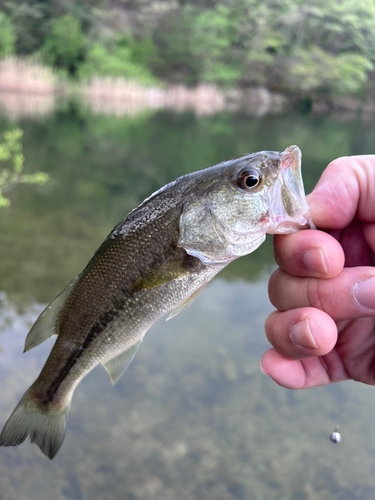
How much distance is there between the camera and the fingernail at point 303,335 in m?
1.55

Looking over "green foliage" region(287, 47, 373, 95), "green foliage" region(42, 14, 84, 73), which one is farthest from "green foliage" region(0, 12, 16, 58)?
"green foliage" region(287, 47, 373, 95)

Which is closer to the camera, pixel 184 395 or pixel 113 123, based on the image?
pixel 184 395

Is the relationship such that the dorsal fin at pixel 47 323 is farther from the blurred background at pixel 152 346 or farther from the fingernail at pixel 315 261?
the blurred background at pixel 152 346

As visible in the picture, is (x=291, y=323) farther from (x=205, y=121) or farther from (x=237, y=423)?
(x=205, y=121)

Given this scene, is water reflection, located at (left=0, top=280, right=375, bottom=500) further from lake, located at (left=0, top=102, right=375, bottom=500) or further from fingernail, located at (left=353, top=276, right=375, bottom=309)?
fingernail, located at (left=353, top=276, right=375, bottom=309)

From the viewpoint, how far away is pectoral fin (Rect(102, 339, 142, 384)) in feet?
5.98

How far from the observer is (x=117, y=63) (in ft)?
90.4

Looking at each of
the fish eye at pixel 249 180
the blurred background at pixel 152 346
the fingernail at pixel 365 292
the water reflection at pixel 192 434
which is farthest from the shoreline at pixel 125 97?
the fingernail at pixel 365 292

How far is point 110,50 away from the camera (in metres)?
30.0

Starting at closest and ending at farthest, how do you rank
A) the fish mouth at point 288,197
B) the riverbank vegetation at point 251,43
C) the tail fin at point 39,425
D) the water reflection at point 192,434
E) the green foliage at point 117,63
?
the fish mouth at point 288,197 → the tail fin at point 39,425 → the water reflection at point 192,434 → the green foliage at point 117,63 → the riverbank vegetation at point 251,43

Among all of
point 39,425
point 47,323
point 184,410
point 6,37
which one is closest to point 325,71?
point 6,37

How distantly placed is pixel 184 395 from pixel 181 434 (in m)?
0.47

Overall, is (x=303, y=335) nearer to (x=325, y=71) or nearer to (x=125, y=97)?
(x=125, y=97)

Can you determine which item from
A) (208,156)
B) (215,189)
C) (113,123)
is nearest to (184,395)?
(215,189)
